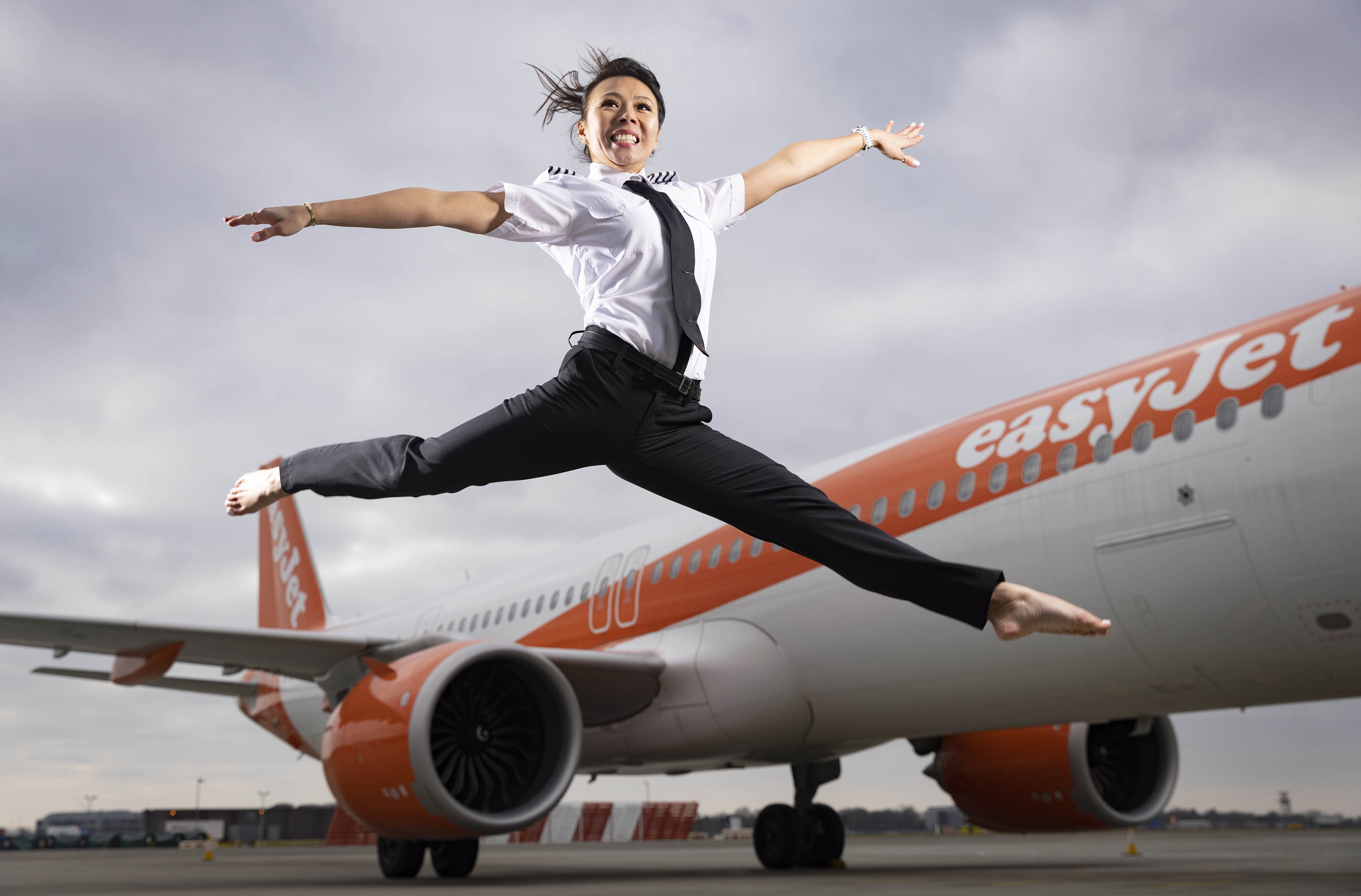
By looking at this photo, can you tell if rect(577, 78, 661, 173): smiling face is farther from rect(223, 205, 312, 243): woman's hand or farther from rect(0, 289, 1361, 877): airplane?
rect(0, 289, 1361, 877): airplane

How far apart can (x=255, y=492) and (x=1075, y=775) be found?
26.4 ft

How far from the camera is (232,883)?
8.63m

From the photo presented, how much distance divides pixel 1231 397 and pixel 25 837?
36.6 meters

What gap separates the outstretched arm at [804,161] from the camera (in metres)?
2.03

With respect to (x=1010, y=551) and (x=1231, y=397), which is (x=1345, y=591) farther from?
(x=1010, y=551)

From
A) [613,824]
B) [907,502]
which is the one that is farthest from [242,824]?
[907,502]

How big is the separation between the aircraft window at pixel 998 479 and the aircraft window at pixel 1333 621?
5.67ft

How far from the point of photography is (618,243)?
190cm

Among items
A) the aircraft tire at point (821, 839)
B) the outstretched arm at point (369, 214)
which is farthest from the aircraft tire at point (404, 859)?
the outstretched arm at point (369, 214)

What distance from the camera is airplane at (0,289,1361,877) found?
5.14 meters

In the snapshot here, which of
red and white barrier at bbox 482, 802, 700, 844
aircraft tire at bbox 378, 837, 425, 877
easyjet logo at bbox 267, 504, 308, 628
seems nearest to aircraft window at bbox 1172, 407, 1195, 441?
aircraft tire at bbox 378, 837, 425, 877

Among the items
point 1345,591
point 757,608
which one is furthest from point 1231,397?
point 757,608

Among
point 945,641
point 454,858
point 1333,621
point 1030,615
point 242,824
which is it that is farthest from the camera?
point 242,824

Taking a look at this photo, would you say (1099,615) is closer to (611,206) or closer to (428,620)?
(611,206)
